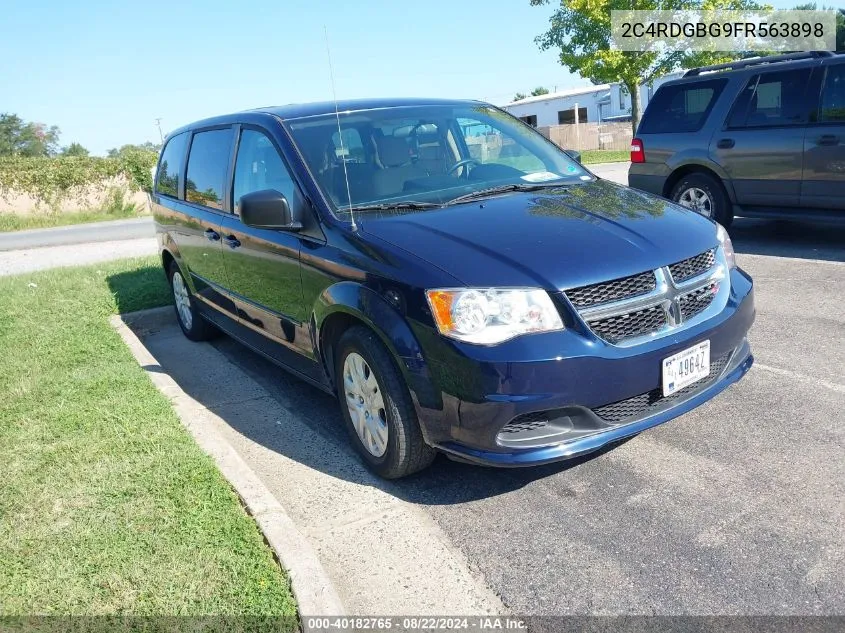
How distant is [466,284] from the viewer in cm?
305

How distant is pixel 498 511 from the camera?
132 inches

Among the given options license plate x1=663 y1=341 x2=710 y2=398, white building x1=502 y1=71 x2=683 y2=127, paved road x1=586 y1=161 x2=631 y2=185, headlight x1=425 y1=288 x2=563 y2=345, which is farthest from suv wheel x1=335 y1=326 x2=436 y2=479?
white building x1=502 y1=71 x2=683 y2=127

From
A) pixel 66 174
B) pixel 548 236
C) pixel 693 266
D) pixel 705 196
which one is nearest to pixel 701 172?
pixel 705 196

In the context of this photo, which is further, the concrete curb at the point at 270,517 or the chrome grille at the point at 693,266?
the chrome grille at the point at 693,266

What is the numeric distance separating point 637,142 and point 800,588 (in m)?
7.29

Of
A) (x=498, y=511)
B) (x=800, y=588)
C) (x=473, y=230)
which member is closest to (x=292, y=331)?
(x=473, y=230)

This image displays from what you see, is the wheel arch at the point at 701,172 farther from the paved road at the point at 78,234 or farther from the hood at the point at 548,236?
the paved road at the point at 78,234

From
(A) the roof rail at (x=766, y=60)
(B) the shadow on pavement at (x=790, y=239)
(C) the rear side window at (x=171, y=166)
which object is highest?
(A) the roof rail at (x=766, y=60)

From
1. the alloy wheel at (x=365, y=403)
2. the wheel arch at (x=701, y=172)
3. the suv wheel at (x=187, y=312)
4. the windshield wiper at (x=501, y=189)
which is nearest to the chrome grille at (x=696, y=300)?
the windshield wiper at (x=501, y=189)

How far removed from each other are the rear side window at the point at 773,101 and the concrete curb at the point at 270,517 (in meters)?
6.47

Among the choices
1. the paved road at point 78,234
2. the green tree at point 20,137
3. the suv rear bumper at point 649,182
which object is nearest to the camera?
the suv rear bumper at point 649,182

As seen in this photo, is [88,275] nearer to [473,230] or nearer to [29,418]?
[29,418]

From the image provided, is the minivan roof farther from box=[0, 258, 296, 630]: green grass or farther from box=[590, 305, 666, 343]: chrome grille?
box=[590, 305, 666, 343]: chrome grille

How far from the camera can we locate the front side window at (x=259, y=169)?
13.8 feet
